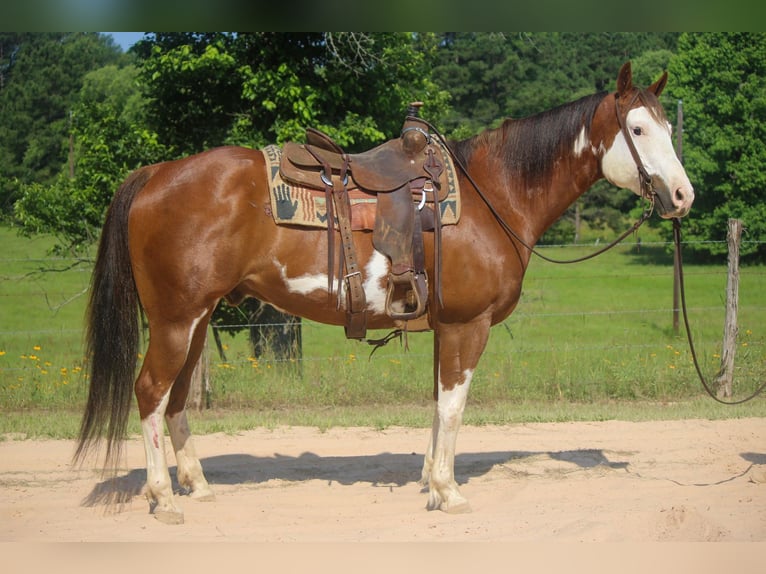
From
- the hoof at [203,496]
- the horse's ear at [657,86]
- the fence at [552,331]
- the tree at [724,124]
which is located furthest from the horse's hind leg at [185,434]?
the tree at [724,124]

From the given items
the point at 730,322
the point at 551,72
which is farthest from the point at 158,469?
the point at 551,72

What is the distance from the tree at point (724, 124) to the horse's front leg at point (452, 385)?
13707mm

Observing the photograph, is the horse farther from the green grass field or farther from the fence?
the green grass field

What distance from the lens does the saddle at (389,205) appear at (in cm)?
429

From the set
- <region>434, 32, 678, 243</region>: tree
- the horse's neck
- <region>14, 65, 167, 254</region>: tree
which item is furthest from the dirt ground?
<region>434, 32, 678, 243</region>: tree

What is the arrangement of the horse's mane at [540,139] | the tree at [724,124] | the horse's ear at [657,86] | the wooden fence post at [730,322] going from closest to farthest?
the horse's ear at [657,86], the horse's mane at [540,139], the wooden fence post at [730,322], the tree at [724,124]

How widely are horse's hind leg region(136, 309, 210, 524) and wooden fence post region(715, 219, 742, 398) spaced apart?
17.8 ft

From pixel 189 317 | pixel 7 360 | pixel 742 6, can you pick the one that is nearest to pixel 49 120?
pixel 7 360

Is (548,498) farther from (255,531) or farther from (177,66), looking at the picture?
(177,66)

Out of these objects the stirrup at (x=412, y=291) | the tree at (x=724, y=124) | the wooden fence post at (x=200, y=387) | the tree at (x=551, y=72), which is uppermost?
the tree at (x=551, y=72)

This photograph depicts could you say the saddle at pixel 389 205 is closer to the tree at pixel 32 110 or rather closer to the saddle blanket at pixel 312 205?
the saddle blanket at pixel 312 205

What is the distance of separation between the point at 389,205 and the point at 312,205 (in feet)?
1.36

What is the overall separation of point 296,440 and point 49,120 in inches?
502

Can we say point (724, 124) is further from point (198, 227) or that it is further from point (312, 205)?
point (198, 227)
